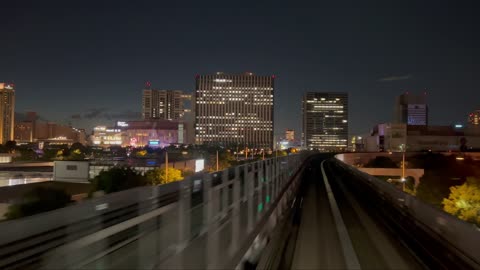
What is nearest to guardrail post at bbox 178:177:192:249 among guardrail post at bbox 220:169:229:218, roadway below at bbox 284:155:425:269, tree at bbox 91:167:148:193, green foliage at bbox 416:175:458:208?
guardrail post at bbox 220:169:229:218

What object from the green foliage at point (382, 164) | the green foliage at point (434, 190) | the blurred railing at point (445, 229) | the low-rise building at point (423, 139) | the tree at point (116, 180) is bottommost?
the green foliage at point (434, 190)

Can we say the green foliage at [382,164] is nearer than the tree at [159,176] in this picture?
No

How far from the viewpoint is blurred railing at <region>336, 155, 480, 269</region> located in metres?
8.57

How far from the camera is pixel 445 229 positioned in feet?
35.1

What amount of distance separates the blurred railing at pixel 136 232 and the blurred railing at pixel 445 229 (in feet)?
17.3

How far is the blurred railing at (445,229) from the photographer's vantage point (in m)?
8.57

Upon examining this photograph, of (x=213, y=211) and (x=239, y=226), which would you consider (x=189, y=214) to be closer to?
(x=213, y=211)

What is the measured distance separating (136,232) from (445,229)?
9.85 meters

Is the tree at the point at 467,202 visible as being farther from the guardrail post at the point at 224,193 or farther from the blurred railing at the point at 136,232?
the blurred railing at the point at 136,232

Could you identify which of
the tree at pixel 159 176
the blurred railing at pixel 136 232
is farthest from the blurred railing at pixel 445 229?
the tree at pixel 159 176

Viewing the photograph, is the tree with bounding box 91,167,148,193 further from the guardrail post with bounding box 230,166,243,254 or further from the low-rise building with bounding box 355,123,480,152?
the low-rise building with bounding box 355,123,480,152

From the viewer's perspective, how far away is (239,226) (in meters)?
7.44

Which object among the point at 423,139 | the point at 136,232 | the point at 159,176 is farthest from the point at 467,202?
the point at 423,139

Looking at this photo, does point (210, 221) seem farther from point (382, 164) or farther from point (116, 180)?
point (382, 164)
